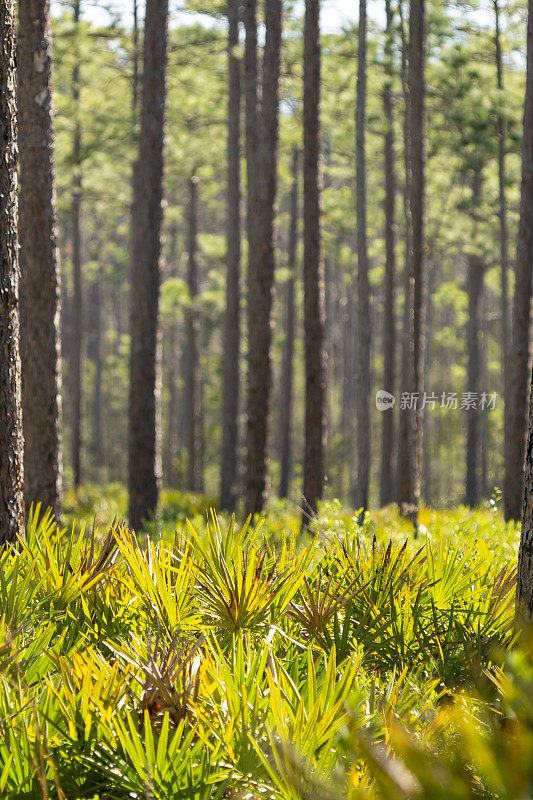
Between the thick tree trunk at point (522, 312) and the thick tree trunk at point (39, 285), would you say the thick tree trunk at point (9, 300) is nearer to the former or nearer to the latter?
the thick tree trunk at point (39, 285)

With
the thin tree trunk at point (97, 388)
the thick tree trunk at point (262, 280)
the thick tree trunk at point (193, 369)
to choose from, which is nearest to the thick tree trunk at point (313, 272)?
the thick tree trunk at point (262, 280)

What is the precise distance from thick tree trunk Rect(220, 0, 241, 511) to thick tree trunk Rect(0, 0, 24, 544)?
12.3m

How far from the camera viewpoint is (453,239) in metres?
22.5

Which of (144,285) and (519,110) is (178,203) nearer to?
(519,110)

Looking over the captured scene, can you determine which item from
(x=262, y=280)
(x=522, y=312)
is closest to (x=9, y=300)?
(x=262, y=280)

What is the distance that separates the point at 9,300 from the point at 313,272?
7418mm

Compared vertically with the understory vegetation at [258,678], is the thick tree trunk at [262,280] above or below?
above

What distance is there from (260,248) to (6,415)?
295 inches

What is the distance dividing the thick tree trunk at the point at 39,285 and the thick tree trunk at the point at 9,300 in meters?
2.91

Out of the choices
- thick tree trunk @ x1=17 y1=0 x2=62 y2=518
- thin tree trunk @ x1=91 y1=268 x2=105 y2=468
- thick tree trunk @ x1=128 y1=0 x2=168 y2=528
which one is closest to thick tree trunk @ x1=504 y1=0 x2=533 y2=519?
thick tree trunk @ x1=128 y1=0 x2=168 y2=528

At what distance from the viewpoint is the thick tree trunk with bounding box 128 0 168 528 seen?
40.4 feet

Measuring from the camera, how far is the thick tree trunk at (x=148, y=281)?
40.4ft

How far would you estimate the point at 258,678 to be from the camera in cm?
343

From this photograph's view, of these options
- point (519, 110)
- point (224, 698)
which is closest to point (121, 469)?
point (519, 110)
